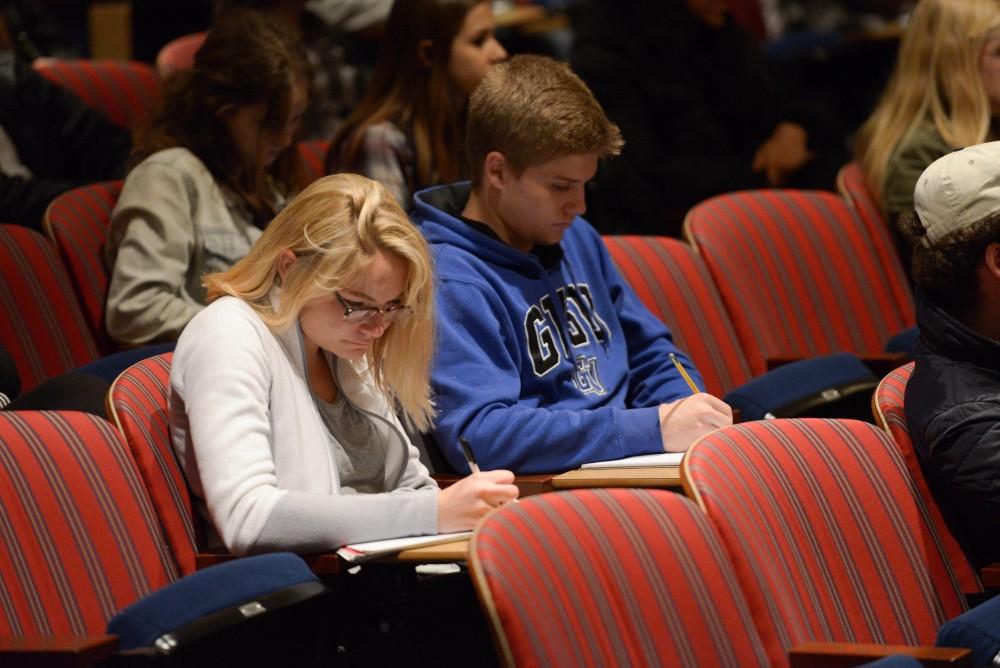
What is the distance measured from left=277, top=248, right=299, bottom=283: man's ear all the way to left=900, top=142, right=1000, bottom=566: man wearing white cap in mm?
951

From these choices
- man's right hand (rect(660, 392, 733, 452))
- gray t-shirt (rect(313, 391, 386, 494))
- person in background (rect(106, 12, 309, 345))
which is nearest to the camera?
gray t-shirt (rect(313, 391, 386, 494))

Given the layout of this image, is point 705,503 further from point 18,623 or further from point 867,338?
point 867,338

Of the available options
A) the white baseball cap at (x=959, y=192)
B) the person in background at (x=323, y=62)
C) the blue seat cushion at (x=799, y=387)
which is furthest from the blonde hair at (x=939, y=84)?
the person in background at (x=323, y=62)

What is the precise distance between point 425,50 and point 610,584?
2.00m

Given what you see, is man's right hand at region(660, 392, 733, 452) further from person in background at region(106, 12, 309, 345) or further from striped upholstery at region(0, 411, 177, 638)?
person in background at region(106, 12, 309, 345)

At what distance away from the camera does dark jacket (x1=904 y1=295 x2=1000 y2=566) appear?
2.17m

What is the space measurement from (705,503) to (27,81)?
2.52 metres

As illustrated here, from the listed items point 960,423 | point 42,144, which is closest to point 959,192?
point 960,423

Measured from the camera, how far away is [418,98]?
3.62 metres

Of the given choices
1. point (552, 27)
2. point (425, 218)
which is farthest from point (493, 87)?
point (552, 27)

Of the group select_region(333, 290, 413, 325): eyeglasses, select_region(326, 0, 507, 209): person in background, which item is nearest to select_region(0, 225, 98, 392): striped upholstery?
select_region(326, 0, 507, 209): person in background

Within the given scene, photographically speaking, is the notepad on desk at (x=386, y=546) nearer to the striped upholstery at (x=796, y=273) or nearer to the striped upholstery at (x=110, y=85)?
the striped upholstery at (x=796, y=273)

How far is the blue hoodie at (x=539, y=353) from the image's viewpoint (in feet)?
8.55

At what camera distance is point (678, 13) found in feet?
14.9
